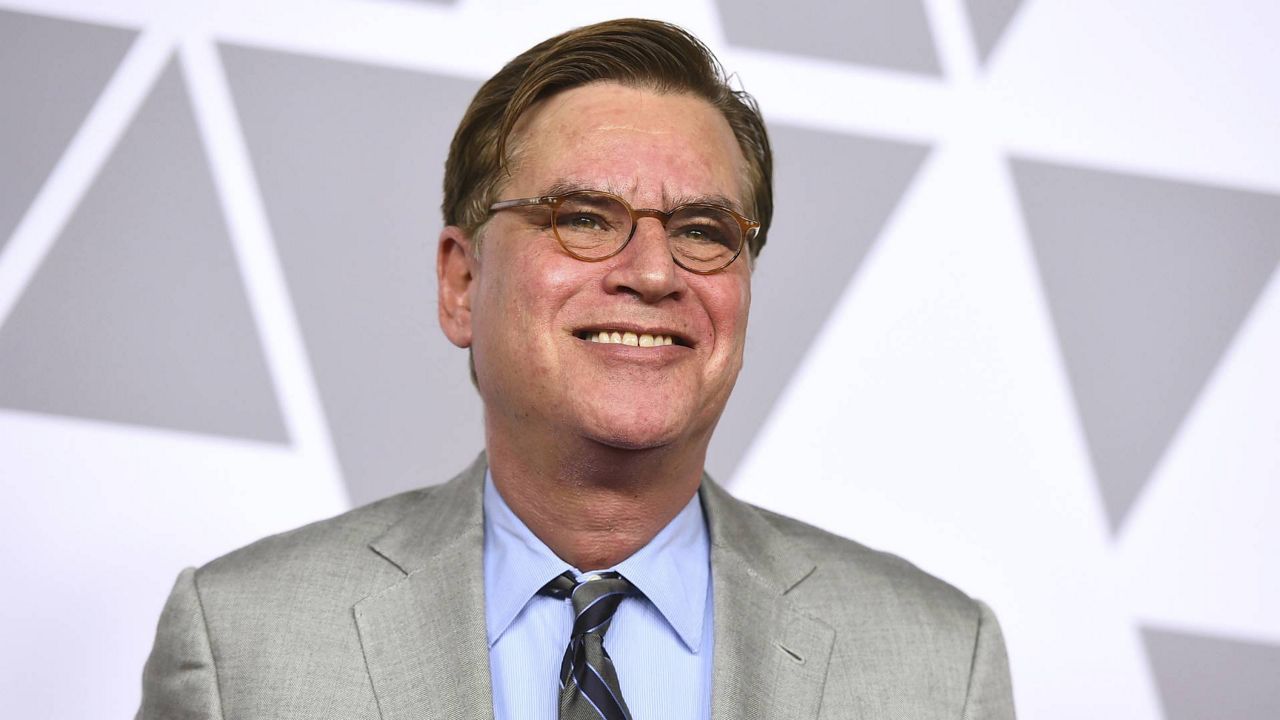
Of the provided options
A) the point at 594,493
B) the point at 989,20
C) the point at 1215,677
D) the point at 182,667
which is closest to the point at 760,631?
the point at 594,493

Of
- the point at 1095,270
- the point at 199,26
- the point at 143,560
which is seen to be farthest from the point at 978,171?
the point at 143,560

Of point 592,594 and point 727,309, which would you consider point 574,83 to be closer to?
point 727,309

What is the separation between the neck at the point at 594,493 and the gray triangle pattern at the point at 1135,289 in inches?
64.3

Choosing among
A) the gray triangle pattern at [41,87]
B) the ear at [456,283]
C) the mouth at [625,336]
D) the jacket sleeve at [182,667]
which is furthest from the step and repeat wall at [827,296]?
the mouth at [625,336]

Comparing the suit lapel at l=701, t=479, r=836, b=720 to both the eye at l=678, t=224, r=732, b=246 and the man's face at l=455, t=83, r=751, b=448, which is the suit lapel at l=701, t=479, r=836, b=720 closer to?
the man's face at l=455, t=83, r=751, b=448

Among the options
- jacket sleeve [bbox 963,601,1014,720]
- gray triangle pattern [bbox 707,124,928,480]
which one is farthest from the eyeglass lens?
gray triangle pattern [bbox 707,124,928,480]

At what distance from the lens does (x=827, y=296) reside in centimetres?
376

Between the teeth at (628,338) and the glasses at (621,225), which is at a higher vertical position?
the glasses at (621,225)

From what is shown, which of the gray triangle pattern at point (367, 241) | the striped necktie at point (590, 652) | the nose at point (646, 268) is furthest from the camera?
the gray triangle pattern at point (367, 241)

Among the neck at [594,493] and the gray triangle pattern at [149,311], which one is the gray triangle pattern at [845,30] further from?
the neck at [594,493]

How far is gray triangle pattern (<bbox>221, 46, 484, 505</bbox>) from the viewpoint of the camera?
144 inches

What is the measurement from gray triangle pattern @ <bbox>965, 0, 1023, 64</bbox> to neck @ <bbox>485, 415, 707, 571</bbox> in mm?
1807

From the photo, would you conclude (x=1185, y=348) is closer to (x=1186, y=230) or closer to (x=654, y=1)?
(x=1186, y=230)

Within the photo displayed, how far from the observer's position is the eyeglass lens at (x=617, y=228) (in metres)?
2.43
